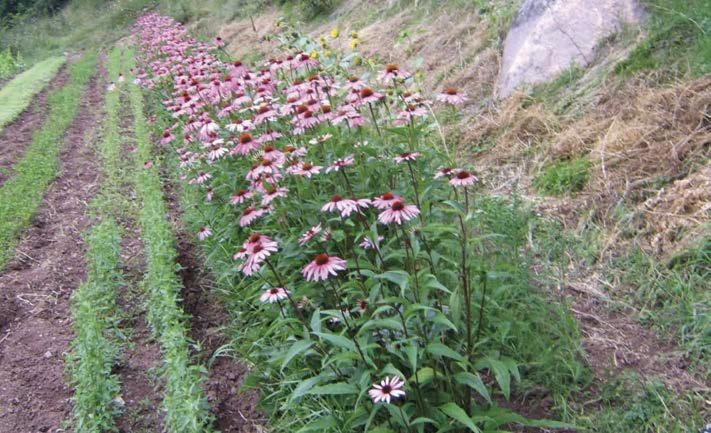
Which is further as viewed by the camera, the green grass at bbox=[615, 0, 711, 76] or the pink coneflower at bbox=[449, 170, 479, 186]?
A: the green grass at bbox=[615, 0, 711, 76]

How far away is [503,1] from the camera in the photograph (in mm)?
5680

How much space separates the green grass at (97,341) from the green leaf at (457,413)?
62.9 inches

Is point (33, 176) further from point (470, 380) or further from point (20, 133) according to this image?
point (470, 380)

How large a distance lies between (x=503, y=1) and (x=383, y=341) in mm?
4497

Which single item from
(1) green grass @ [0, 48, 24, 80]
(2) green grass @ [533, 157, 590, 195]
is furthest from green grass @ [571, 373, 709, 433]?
(1) green grass @ [0, 48, 24, 80]

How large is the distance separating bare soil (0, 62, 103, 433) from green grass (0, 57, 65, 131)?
3980 millimetres

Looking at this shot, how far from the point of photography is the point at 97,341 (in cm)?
307

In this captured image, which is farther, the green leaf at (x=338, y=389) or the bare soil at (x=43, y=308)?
the bare soil at (x=43, y=308)

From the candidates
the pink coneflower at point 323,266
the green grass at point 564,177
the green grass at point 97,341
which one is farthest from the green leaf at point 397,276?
the green grass at point 564,177

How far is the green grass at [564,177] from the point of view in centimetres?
335

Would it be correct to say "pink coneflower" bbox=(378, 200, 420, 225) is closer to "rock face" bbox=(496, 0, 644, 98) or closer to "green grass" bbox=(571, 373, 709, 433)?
"green grass" bbox=(571, 373, 709, 433)

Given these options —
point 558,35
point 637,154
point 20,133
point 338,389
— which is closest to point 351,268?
point 338,389

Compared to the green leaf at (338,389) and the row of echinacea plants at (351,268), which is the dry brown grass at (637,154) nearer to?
the row of echinacea plants at (351,268)

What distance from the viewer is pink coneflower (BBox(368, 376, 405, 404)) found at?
1755mm
